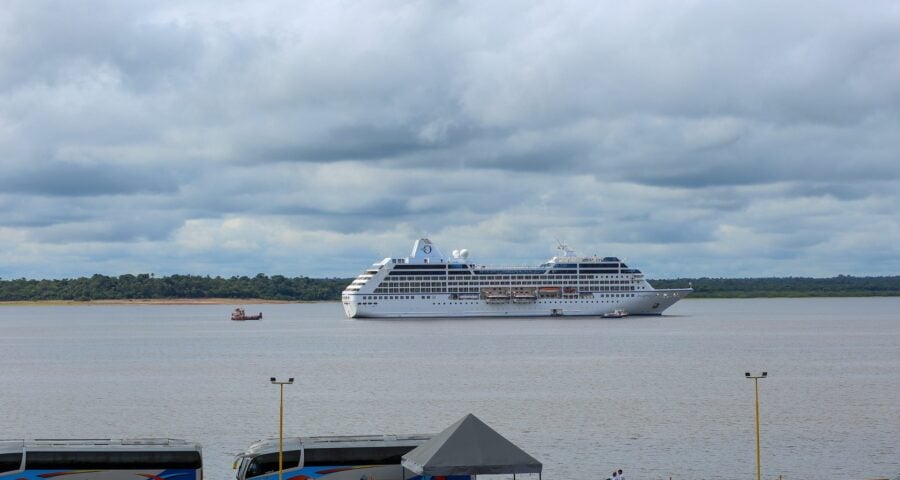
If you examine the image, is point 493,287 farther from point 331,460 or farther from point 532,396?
point 331,460

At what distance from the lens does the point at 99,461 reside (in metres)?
34.9

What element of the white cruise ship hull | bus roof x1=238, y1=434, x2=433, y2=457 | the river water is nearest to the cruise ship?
the white cruise ship hull

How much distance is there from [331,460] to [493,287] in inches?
5553

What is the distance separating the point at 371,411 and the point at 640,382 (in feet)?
79.8

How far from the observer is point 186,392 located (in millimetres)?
79500

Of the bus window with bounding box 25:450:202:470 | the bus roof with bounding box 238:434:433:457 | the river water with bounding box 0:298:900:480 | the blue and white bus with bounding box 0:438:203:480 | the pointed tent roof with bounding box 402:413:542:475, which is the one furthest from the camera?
the river water with bounding box 0:298:900:480

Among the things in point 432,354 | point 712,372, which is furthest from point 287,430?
point 432,354

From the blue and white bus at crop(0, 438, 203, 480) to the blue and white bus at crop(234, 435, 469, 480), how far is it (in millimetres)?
2117

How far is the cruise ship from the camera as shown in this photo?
175m

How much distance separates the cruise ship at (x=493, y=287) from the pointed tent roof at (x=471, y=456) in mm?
142228

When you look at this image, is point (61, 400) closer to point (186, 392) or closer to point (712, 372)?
point (186, 392)

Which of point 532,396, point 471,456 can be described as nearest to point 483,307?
point 532,396

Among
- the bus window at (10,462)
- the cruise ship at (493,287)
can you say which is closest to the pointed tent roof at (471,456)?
the bus window at (10,462)

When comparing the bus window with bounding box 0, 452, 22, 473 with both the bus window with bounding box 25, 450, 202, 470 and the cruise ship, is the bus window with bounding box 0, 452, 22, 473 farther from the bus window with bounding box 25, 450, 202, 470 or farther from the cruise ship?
the cruise ship
